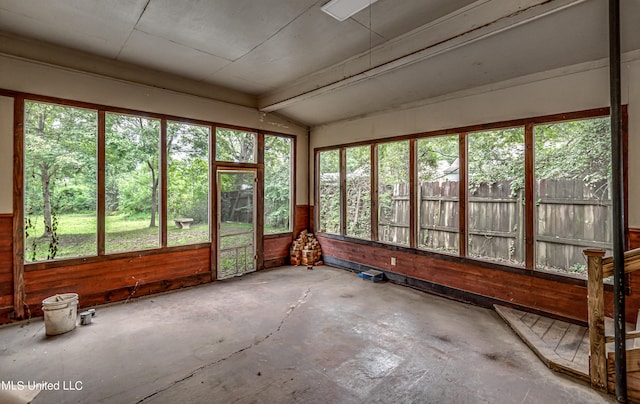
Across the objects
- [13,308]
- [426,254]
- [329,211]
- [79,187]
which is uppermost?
[79,187]

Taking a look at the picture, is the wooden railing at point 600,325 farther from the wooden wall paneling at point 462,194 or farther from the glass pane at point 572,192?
the wooden wall paneling at point 462,194

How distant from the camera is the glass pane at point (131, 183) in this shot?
4.37m

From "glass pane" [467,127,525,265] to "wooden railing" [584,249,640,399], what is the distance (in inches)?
56.0

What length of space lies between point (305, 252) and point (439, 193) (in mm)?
3121

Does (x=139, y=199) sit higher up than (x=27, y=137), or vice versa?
(x=27, y=137)

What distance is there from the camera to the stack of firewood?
6.55 meters

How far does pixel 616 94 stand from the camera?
2318 mm

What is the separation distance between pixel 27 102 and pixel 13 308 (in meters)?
2.55

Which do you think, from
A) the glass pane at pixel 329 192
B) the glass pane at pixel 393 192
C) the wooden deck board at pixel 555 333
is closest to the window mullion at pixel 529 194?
the wooden deck board at pixel 555 333

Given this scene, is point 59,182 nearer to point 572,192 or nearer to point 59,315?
point 59,315

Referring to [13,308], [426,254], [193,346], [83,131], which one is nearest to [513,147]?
[426,254]

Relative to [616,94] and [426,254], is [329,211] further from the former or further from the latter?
[616,94]

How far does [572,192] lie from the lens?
11.5ft

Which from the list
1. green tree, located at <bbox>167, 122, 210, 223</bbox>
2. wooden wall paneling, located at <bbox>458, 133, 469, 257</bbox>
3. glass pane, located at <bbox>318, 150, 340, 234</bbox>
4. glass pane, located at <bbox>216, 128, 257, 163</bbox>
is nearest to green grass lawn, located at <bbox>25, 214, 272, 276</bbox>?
green tree, located at <bbox>167, 122, 210, 223</bbox>
